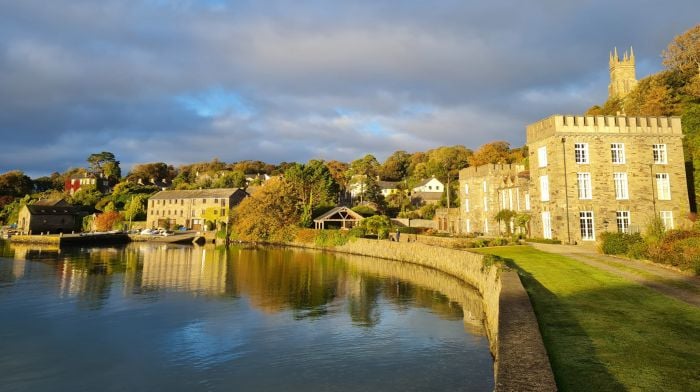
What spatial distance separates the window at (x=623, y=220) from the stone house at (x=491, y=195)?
819 centimetres

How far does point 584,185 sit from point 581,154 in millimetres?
2730

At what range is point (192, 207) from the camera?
90.4 metres

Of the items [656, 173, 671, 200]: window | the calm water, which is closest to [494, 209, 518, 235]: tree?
[656, 173, 671, 200]: window

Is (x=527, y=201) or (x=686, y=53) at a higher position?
(x=686, y=53)

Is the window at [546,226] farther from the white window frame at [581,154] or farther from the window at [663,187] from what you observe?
the window at [663,187]

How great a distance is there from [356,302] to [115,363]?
1243cm

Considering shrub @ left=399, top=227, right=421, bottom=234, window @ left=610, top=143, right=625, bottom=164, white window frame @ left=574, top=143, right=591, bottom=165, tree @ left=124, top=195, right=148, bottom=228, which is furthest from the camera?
tree @ left=124, top=195, right=148, bottom=228

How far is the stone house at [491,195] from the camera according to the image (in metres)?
44.0

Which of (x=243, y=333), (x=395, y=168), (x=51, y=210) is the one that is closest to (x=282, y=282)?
(x=243, y=333)

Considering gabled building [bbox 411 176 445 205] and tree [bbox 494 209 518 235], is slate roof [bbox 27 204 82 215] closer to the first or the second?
gabled building [bbox 411 176 445 205]

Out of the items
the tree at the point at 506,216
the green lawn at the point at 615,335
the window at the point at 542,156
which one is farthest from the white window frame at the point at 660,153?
the green lawn at the point at 615,335

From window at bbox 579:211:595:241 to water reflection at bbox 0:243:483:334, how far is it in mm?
13111

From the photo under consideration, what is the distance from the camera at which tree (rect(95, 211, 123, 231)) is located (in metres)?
93.8

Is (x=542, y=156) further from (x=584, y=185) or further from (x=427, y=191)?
(x=427, y=191)
